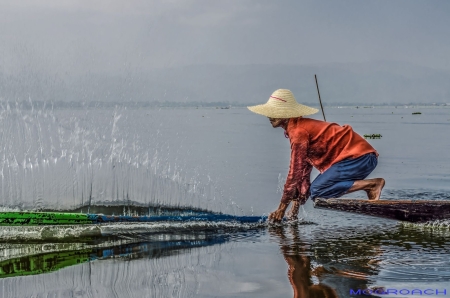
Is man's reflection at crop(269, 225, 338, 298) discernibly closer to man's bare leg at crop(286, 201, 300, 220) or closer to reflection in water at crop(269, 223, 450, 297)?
reflection in water at crop(269, 223, 450, 297)

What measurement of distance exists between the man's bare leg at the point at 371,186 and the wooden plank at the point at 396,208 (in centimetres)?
15

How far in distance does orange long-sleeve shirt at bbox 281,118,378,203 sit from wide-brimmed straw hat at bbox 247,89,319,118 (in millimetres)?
185

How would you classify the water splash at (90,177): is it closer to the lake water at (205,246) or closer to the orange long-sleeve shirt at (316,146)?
the lake water at (205,246)

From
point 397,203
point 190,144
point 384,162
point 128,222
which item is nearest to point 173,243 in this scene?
point 128,222

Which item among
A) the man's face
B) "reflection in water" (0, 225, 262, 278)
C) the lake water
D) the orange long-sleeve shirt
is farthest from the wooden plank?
"reflection in water" (0, 225, 262, 278)

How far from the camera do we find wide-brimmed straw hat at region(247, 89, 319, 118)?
27.7 feet

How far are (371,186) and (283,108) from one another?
1.79 metres

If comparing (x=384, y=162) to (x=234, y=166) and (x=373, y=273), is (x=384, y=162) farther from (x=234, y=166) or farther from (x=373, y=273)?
(x=373, y=273)

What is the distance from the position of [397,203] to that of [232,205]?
4.20m

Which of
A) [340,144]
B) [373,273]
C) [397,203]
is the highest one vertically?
[340,144]

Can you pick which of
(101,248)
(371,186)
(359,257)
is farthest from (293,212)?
(101,248)


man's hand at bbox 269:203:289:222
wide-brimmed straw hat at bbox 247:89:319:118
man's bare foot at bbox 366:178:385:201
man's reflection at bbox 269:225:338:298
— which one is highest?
wide-brimmed straw hat at bbox 247:89:319:118

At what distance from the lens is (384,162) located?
2077 cm

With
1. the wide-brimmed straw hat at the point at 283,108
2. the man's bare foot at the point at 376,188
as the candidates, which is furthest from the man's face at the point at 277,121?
the man's bare foot at the point at 376,188
